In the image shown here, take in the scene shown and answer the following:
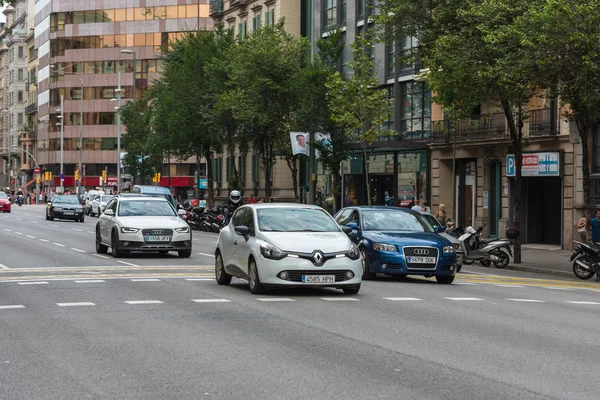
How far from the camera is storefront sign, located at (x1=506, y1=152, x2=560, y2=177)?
39.0 metres

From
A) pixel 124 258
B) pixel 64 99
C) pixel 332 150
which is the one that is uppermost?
pixel 64 99

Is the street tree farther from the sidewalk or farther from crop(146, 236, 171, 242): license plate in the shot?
crop(146, 236, 171, 242): license plate

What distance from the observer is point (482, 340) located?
12.0 metres

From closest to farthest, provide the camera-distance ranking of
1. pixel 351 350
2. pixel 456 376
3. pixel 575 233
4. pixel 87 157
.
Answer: pixel 456 376, pixel 351 350, pixel 575 233, pixel 87 157

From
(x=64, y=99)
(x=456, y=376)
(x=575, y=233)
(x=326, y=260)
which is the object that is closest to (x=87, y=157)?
(x=64, y=99)

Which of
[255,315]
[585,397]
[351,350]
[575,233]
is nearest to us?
[585,397]

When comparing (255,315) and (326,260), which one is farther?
(326,260)

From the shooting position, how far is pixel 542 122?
39.6 metres

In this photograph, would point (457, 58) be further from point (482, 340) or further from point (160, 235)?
point (482, 340)

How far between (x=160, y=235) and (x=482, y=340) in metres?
16.4

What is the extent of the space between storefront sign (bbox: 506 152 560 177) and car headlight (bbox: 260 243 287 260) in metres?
23.9

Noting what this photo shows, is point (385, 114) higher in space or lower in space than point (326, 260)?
higher

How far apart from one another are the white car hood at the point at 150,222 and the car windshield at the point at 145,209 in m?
Answer: 0.49

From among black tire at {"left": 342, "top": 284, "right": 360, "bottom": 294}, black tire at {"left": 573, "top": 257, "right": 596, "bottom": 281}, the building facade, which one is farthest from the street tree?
the building facade
